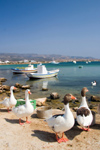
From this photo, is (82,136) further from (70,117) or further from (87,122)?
(70,117)

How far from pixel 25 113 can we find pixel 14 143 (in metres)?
1.81

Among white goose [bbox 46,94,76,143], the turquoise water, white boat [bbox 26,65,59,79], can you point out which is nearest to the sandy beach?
white goose [bbox 46,94,76,143]

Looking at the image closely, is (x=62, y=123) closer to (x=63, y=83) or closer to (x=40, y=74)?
(x=63, y=83)

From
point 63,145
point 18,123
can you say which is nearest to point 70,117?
point 63,145

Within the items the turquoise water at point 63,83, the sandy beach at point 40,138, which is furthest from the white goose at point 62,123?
the turquoise water at point 63,83

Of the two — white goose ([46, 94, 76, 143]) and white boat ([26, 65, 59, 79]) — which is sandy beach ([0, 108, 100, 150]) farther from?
white boat ([26, 65, 59, 79])

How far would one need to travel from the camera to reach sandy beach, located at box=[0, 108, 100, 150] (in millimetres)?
4689

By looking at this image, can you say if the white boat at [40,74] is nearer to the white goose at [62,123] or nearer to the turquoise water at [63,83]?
the turquoise water at [63,83]

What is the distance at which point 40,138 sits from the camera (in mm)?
5207

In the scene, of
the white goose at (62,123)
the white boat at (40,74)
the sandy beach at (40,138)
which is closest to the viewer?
the sandy beach at (40,138)

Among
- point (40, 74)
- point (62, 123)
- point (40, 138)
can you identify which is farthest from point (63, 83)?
point (62, 123)

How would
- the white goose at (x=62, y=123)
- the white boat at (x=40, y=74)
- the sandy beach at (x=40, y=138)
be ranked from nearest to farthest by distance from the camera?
the sandy beach at (x=40, y=138)
the white goose at (x=62, y=123)
the white boat at (x=40, y=74)

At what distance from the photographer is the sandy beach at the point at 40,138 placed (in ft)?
15.4

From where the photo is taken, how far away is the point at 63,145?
15.9ft
